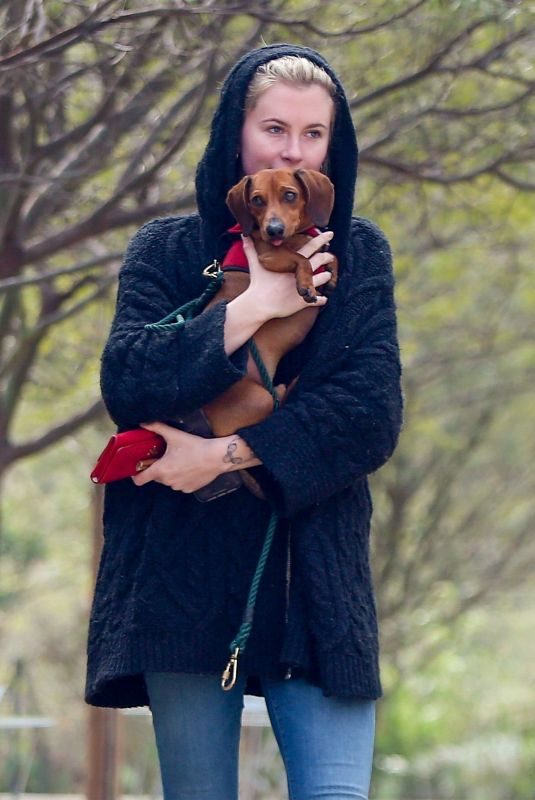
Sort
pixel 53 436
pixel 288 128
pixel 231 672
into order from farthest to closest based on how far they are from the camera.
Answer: pixel 53 436, pixel 288 128, pixel 231 672

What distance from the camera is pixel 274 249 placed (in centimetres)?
335

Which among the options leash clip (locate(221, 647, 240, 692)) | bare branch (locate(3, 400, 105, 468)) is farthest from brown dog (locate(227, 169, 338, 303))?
bare branch (locate(3, 400, 105, 468))

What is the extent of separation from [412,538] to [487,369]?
2.72m

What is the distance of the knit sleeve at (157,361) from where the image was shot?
317 centimetres

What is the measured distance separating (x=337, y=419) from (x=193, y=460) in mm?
315

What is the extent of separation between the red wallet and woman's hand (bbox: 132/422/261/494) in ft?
0.07

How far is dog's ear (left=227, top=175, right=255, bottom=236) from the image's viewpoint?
328 cm

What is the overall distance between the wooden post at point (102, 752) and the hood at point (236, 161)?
9.71 feet

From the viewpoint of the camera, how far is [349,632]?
3.17 metres

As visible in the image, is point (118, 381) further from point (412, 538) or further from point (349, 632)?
point (412, 538)

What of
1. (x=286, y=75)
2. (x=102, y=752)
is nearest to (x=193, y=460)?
(x=286, y=75)

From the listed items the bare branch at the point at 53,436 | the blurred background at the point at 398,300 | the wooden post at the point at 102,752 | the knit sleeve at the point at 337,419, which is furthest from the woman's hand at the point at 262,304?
the bare branch at the point at 53,436

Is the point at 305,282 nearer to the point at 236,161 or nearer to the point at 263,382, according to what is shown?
the point at 263,382

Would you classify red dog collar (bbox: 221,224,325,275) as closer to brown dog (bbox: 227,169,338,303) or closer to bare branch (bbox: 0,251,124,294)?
brown dog (bbox: 227,169,338,303)
